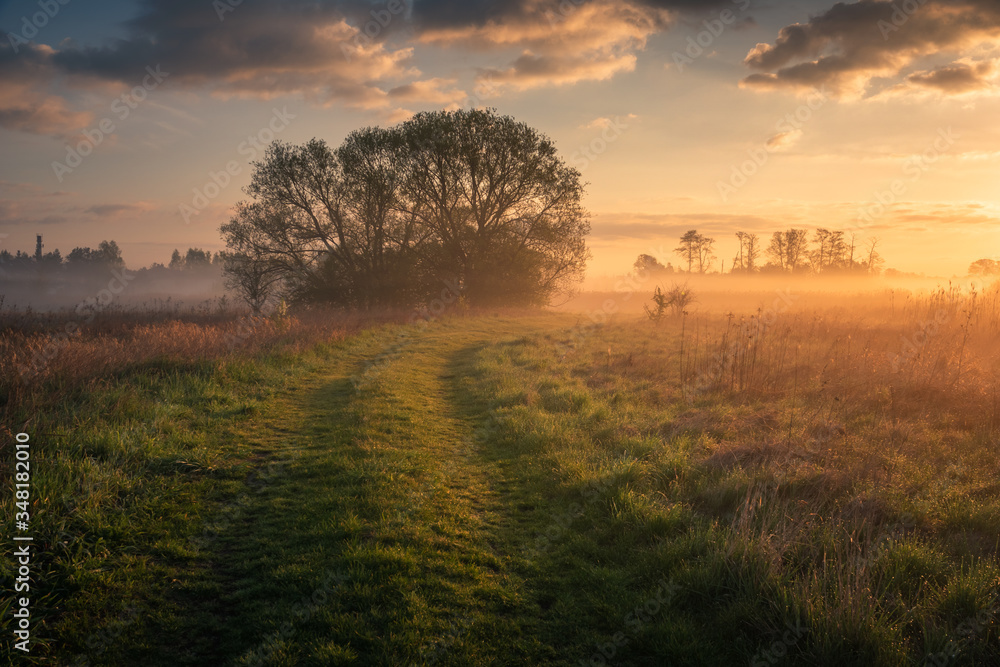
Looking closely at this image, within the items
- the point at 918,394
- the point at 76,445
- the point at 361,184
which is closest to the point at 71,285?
the point at 361,184

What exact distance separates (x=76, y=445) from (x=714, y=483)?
334 inches

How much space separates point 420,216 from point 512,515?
30.8 m

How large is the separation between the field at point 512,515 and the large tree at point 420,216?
2203cm

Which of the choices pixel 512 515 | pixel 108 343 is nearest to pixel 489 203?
pixel 108 343

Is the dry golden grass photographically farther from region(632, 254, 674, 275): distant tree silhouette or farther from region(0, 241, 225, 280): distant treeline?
region(0, 241, 225, 280): distant treeline

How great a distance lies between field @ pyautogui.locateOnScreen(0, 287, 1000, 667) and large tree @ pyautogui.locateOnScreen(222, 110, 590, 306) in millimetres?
22030

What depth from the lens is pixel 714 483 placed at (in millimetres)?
6277

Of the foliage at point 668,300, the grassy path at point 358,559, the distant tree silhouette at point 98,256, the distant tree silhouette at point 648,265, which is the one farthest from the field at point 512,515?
the distant tree silhouette at point 98,256

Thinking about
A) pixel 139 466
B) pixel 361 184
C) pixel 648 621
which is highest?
pixel 361 184

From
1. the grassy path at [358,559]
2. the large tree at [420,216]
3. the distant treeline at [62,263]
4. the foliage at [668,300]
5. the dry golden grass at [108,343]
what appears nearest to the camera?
the grassy path at [358,559]

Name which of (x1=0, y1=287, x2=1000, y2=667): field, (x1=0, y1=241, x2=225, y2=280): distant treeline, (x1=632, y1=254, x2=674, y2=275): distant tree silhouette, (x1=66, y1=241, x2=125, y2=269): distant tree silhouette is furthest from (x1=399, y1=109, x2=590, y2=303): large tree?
(x1=66, y1=241, x2=125, y2=269): distant tree silhouette

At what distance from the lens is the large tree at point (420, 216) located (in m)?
30.7

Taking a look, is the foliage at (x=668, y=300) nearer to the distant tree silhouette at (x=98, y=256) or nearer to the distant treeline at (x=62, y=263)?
the distant treeline at (x=62, y=263)

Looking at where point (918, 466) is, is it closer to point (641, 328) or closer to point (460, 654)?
point (460, 654)
